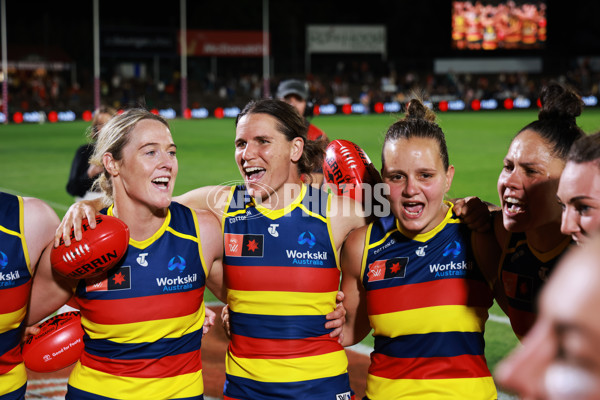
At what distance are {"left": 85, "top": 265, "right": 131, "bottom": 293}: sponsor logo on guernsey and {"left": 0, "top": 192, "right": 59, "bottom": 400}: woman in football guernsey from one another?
0.25 metres

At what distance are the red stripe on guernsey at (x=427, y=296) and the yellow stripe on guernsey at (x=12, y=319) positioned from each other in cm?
145

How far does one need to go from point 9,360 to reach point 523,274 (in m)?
2.09

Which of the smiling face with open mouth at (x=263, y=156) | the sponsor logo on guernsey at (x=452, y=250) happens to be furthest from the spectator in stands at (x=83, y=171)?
the sponsor logo on guernsey at (x=452, y=250)

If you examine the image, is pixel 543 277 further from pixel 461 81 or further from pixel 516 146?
pixel 461 81

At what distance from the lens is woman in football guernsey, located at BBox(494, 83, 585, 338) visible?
8.39 ft

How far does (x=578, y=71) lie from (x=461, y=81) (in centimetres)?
746

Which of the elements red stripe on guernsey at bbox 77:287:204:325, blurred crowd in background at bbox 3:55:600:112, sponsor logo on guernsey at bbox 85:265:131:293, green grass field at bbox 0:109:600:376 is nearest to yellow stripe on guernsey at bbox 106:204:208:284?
sponsor logo on guernsey at bbox 85:265:131:293

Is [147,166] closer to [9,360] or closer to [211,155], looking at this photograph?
[9,360]

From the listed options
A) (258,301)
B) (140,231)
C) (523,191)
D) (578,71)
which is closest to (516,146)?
(523,191)

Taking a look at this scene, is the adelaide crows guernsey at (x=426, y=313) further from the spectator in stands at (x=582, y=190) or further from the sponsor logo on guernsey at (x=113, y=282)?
the spectator in stands at (x=582, y=190)

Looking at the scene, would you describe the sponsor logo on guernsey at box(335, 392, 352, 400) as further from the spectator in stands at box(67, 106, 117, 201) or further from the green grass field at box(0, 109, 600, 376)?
the spectator in stands at box(67, 106, 117, 201)

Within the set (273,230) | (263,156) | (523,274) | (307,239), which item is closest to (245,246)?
(273,230)

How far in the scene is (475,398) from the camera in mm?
2676

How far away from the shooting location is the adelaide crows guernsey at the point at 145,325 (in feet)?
9.07
